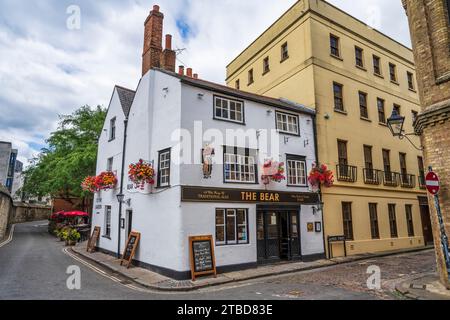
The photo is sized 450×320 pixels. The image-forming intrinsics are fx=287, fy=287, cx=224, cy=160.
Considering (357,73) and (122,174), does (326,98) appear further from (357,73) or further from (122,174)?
(122,174)

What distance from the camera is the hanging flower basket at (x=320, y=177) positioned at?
14516mm

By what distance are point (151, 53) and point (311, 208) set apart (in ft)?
38.1

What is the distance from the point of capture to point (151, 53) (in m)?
15.3

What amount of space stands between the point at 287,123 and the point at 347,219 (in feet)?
20.7

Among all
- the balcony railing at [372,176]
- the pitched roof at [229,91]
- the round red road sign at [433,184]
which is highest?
the pitched roof at [229,91]

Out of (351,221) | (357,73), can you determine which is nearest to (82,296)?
(351,221)

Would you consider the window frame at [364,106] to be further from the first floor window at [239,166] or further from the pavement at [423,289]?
the pavement at [423,289]

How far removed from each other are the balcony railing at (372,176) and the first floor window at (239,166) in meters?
8.01

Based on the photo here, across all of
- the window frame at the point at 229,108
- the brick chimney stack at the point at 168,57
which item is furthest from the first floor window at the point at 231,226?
the brick chimney stack at the point at 168,57

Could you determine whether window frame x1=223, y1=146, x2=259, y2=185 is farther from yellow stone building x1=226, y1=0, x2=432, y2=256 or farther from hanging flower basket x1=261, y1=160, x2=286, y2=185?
yellow stone building x1=226, y1=0, x2=432, y2=256

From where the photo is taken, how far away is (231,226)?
11.9m

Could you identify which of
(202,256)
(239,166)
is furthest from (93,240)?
(239,166)

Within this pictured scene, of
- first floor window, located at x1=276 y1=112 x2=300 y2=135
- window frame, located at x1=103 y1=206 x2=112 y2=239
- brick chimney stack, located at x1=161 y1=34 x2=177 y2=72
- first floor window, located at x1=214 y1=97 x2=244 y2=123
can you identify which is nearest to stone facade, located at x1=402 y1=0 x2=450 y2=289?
first floor window, located at x1=276 y1=112 x2=300 y2=135

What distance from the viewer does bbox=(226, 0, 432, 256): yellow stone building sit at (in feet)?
52.6
